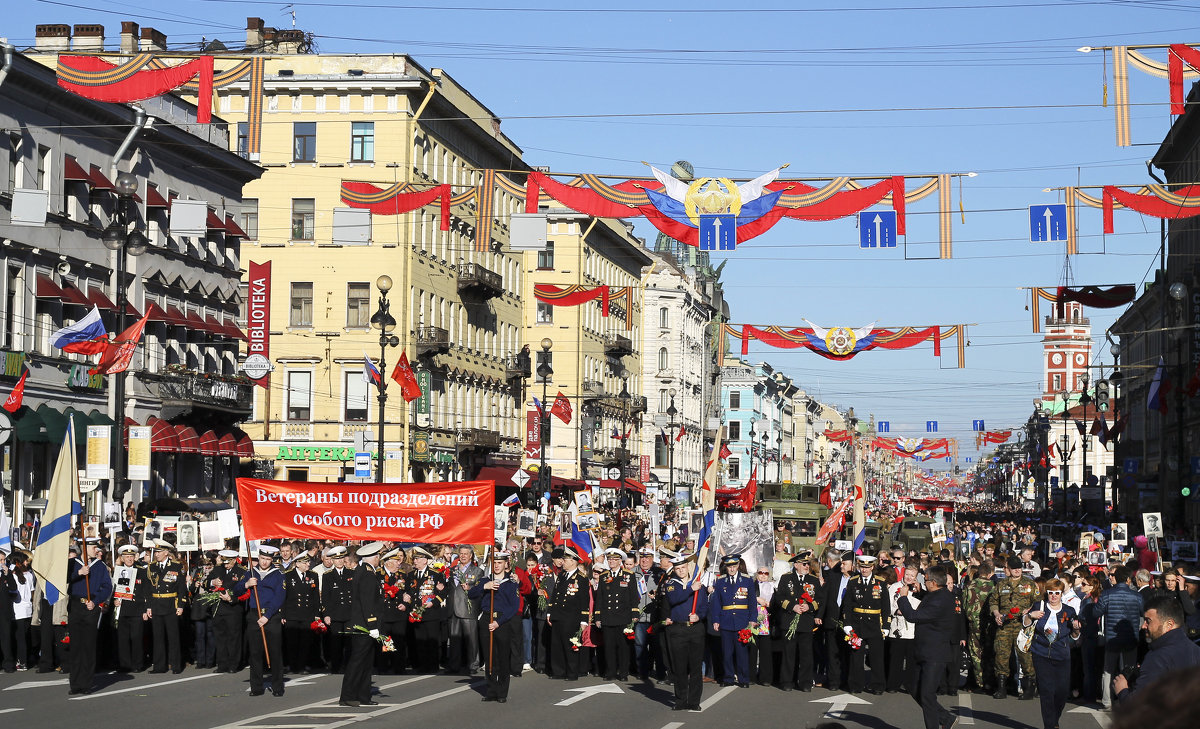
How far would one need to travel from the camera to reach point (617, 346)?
9419 centimetres

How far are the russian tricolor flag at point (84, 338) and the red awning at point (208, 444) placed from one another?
11260 mm

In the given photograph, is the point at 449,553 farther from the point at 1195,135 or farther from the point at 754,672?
the point at 1195,135

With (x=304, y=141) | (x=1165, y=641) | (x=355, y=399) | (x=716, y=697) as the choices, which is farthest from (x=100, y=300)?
(x=1165, y=641)

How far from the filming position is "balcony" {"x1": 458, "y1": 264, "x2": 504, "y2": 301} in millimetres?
67188

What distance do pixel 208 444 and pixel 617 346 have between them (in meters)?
49.2

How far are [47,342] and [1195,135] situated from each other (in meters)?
57.2

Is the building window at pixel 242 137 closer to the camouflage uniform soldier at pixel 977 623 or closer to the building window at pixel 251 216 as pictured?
the building window at pixel 251 216

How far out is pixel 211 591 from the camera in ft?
65.9

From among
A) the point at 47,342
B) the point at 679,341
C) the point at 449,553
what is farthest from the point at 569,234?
the point at 449,553

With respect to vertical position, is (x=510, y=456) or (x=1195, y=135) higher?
(x=1195, y=135)

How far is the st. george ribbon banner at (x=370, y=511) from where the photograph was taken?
17.6 meters

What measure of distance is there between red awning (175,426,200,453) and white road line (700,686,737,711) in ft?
94.0

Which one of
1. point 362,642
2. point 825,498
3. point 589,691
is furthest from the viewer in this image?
point 825,498

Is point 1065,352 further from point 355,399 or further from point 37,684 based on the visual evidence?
point 37,684
